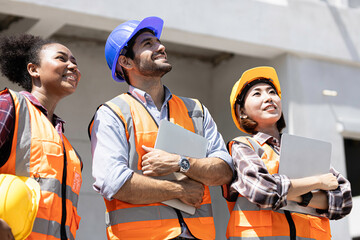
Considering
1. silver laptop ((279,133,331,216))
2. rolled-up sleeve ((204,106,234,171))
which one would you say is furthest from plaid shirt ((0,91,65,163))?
silver laptop ((279,133,331,216))

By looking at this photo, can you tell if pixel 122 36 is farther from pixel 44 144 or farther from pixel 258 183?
pixel 258 183

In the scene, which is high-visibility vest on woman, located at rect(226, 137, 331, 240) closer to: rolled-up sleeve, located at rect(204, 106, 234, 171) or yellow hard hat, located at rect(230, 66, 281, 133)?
rolled-up sleeve, located at rect(204, 106, 234, 171)

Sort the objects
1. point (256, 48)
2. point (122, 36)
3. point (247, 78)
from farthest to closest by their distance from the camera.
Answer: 1. point (256, 48)
2. point (247, 78)
3. point (122, 36)

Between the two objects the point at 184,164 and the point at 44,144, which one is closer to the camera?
the point at 44,144

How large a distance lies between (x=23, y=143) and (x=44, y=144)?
0.12 metres

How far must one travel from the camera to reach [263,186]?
3.20m

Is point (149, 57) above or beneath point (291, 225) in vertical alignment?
above

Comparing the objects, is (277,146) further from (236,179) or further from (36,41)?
(36,41)

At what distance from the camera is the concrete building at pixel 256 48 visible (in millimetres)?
6227

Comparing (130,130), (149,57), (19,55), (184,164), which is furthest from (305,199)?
(19,55)

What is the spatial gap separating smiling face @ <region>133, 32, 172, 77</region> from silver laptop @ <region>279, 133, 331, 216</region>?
33.6 inches

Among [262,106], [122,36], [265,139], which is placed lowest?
[265,139]

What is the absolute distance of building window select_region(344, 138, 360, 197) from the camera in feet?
23.8

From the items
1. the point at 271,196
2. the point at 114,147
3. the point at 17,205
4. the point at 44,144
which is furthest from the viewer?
the point at 271,196
